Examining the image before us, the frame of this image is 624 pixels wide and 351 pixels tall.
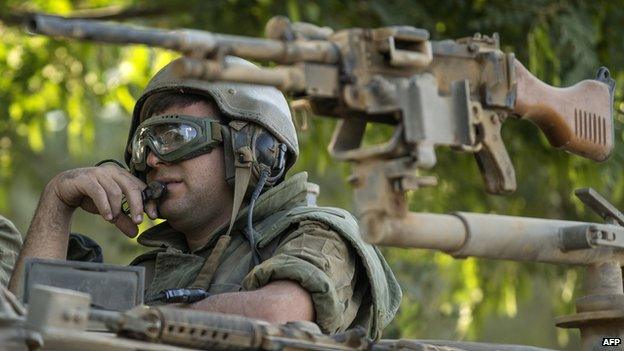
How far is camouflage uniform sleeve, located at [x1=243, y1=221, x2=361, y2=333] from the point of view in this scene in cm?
585

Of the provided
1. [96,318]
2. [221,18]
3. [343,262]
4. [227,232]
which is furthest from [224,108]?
[221,18]

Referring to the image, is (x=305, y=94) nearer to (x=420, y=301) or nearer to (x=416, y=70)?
(x=416, y=70)

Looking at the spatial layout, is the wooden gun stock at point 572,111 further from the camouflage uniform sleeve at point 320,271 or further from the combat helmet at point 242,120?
the combat helmet at point 242,120

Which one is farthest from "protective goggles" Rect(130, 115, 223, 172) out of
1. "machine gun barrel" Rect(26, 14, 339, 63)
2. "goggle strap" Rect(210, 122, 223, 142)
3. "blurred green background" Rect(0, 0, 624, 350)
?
"blurred green background" Rect(0, 0, 624, 350)

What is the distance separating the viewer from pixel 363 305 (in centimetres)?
633

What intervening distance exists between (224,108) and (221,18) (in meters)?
4.10

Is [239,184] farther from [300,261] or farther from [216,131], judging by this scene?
[300,261]

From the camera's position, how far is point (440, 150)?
36.8 ft

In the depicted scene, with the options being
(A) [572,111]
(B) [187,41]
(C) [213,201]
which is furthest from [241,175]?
(B) [187,41]

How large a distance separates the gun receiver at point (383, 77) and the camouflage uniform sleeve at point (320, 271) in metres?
0.83

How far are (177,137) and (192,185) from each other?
21cm

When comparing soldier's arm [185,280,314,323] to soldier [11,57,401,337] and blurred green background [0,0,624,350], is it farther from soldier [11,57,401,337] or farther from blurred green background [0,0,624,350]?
blurred green background [0,0,624,350]

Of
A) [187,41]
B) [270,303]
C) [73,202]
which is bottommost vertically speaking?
[270,303]

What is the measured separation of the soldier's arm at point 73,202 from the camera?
21.5 feet
